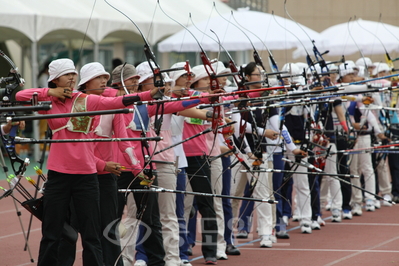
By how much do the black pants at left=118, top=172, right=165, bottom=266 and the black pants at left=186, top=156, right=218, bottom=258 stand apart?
2.39 ft

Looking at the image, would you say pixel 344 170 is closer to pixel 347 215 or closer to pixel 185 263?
pixel 347 215

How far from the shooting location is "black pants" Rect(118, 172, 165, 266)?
580 cm

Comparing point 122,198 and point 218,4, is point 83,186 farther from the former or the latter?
point 218,4

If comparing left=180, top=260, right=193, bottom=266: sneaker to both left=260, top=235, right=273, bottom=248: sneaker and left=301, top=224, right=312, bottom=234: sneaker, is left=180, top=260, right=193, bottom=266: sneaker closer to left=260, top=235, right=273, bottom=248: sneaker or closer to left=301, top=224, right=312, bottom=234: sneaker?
left=260, top=235, right=273, bottom=248: sneaker

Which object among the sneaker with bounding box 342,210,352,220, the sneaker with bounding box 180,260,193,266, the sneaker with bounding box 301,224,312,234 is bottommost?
the sneaker with bounding box 342,210,352,220

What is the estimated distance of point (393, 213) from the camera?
394 inches

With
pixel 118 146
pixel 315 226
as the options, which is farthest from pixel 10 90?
pixel 315 226

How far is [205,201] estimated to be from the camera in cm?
664

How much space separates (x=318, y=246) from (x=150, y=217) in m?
2.45

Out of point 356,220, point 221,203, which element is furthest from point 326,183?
point 221,203

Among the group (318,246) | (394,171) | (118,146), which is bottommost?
(318,246)

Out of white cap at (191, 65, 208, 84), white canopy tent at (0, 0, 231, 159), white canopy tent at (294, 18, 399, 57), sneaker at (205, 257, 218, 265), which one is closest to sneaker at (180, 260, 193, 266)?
sneaker at (205, 257, 218, 265)

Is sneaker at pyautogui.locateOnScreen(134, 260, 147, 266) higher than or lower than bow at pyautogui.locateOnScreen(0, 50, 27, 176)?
lower

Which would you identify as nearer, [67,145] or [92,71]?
[67,145]
